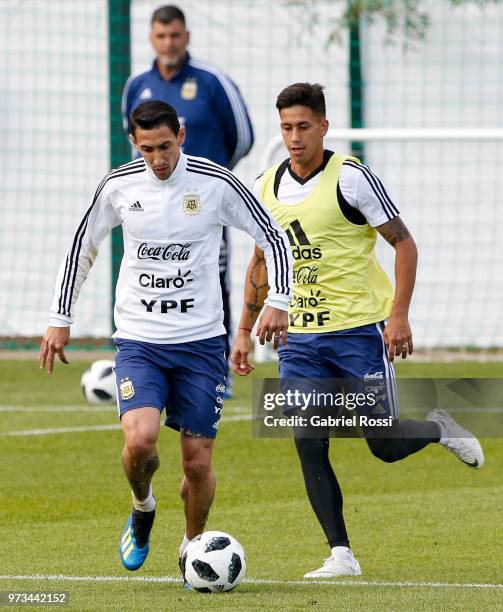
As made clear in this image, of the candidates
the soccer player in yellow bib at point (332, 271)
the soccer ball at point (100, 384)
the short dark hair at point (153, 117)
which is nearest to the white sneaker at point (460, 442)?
the soccer player in yellow bib at point (332, 271)

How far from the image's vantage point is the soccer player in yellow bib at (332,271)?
6957mm

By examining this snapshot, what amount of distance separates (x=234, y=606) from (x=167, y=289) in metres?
1.42

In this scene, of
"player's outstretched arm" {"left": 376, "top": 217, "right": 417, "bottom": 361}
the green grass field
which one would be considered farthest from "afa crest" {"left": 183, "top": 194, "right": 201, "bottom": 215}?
the green grass field

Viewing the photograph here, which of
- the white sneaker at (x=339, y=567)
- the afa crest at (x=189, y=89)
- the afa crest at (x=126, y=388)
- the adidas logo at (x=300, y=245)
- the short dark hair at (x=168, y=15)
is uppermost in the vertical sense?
the short dark hair at (x=168, y=15)

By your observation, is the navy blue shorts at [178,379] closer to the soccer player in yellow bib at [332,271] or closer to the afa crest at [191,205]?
the soccer player in yellow bib at [332,271]

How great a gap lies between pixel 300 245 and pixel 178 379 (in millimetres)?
947

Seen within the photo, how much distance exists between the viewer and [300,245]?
7.08 meters

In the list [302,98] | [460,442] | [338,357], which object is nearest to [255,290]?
[338,357]

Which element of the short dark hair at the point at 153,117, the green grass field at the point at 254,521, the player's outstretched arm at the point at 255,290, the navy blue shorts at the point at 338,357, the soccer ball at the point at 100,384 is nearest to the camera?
the green grass field at the point at 254,521

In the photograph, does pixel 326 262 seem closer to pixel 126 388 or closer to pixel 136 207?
pixel 136 207

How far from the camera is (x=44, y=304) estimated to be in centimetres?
1578

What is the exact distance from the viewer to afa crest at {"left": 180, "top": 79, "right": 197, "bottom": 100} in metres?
11.2

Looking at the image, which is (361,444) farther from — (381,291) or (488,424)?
(381,291)

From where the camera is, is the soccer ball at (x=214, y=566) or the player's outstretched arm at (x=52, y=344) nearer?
the soccer ball at (x=214, y=566)
